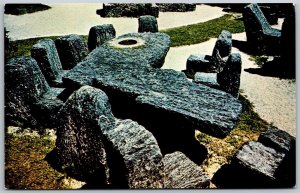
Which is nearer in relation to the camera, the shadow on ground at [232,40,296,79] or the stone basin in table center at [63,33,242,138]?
the stone basin in table center at [63,33,242,138]

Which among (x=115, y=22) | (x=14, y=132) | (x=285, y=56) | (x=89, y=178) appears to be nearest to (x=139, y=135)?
(x=89, y=178)

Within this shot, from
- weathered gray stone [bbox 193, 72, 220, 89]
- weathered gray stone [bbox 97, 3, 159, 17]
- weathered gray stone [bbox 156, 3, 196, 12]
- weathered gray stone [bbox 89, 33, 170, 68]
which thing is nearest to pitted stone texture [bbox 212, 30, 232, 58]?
weathered gray stone [bbox 193, 72, 220, 89]

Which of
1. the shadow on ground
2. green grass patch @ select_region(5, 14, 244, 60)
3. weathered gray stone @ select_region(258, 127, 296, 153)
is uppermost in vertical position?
green grass patch @ select_region(5, 14, 244, 60)

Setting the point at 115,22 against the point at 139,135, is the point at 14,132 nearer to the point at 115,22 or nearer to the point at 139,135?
the point at 139,135

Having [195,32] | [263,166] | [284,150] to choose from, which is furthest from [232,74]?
[195,32]

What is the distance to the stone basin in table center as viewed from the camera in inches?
148

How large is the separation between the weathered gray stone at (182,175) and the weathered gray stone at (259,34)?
225 inches

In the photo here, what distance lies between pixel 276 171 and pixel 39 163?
2.94 metres

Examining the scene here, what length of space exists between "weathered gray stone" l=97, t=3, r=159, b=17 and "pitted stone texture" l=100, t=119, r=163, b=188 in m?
9.21

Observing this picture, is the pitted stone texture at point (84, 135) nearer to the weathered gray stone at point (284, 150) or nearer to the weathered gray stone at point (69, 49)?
the weathered gray stone at point (284, 150)

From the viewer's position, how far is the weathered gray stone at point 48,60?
5.41 meters

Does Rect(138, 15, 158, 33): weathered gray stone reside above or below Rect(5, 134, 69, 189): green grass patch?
above

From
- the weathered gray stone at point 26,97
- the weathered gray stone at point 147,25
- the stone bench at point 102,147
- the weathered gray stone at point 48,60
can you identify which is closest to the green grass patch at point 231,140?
the stone bench at point 102,147

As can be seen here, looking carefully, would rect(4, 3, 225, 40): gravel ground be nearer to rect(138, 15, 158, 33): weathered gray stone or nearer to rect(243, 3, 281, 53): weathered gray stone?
rect(138, 15, 158, 33): weathered gray stone
